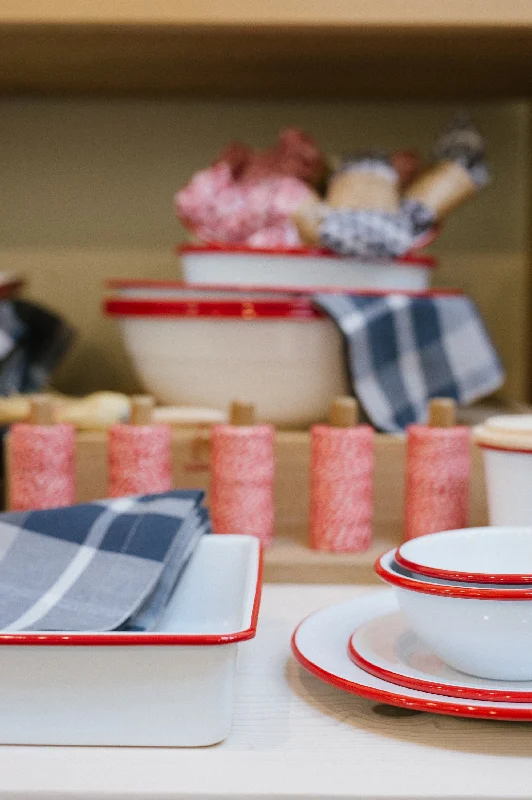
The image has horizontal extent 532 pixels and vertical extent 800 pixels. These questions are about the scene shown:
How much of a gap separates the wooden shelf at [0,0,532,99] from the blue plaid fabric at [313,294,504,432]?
230 millimetres

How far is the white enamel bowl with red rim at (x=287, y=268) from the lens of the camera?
2.86ft

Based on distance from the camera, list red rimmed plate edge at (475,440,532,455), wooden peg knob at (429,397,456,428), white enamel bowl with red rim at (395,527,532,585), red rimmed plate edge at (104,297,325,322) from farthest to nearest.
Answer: red rimmed plate edge at (104,297,325,322) → wooden peg knob at (429,397,456,428) → red rimmed plate edge at (475,440,532,455) → white enamel bowl with red rim at (395,527,532,585)

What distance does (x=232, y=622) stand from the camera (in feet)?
1.77

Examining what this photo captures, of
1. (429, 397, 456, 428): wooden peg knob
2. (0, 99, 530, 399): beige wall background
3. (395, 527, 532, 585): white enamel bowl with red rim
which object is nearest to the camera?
(395, 527, 532, 585): white enamel bowl with red rim

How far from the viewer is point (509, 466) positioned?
2.08ft

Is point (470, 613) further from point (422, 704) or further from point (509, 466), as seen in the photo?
point (509, 466)

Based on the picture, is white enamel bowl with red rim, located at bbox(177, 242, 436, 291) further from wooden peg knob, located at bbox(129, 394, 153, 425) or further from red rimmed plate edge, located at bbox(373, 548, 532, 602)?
red rimmed plate edge, located at bbox(373, 548, 532, 602)

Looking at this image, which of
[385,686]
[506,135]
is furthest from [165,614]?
[506,135]

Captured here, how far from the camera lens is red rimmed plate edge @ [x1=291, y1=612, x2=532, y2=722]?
0.42 m

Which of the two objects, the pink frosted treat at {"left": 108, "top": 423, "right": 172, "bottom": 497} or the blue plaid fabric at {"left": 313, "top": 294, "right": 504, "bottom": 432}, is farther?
the blue plaid fabric at {"left": 313, "top": 294, "right": 504, "bottom": 432}

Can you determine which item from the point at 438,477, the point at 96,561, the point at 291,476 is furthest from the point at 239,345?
the point at 96,561

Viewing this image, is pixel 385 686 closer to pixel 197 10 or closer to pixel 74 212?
pixel 197 10

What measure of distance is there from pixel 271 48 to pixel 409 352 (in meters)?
0.31

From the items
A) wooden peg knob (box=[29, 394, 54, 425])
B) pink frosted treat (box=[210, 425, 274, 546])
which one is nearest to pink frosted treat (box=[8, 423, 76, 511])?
wooden peg knob (box=[29, 394, 54, 425])
